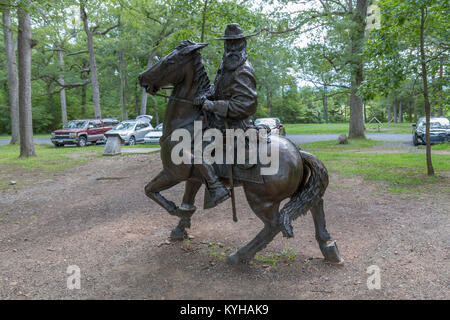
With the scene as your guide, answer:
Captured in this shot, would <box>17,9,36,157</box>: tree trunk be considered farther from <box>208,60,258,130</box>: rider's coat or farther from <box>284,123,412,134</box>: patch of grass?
<box>284,123,412,134</box>: patch of grass

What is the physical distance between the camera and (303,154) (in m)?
3.75

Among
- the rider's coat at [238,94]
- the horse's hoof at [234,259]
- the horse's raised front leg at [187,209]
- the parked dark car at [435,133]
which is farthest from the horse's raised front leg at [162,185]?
the parked dark car at [435,133]

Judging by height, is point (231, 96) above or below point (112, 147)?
above

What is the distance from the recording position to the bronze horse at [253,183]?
353 centimetres

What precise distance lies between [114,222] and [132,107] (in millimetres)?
37504

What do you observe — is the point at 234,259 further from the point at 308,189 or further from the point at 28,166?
the point at 28,166

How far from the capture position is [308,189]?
12.1ft

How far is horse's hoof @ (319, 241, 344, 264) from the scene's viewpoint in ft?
12.6

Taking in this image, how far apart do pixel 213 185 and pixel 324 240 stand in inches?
56.8

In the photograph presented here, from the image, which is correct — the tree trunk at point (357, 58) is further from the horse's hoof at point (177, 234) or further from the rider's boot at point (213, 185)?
the rider's boot at point (213, 185)

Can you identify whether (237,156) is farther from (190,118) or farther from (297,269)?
(297,269)

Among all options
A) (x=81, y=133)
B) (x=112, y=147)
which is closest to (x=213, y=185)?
(x=112, y=147)

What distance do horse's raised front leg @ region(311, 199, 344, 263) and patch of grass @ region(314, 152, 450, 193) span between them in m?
4.26

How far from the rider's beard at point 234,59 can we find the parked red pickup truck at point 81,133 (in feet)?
62.3
